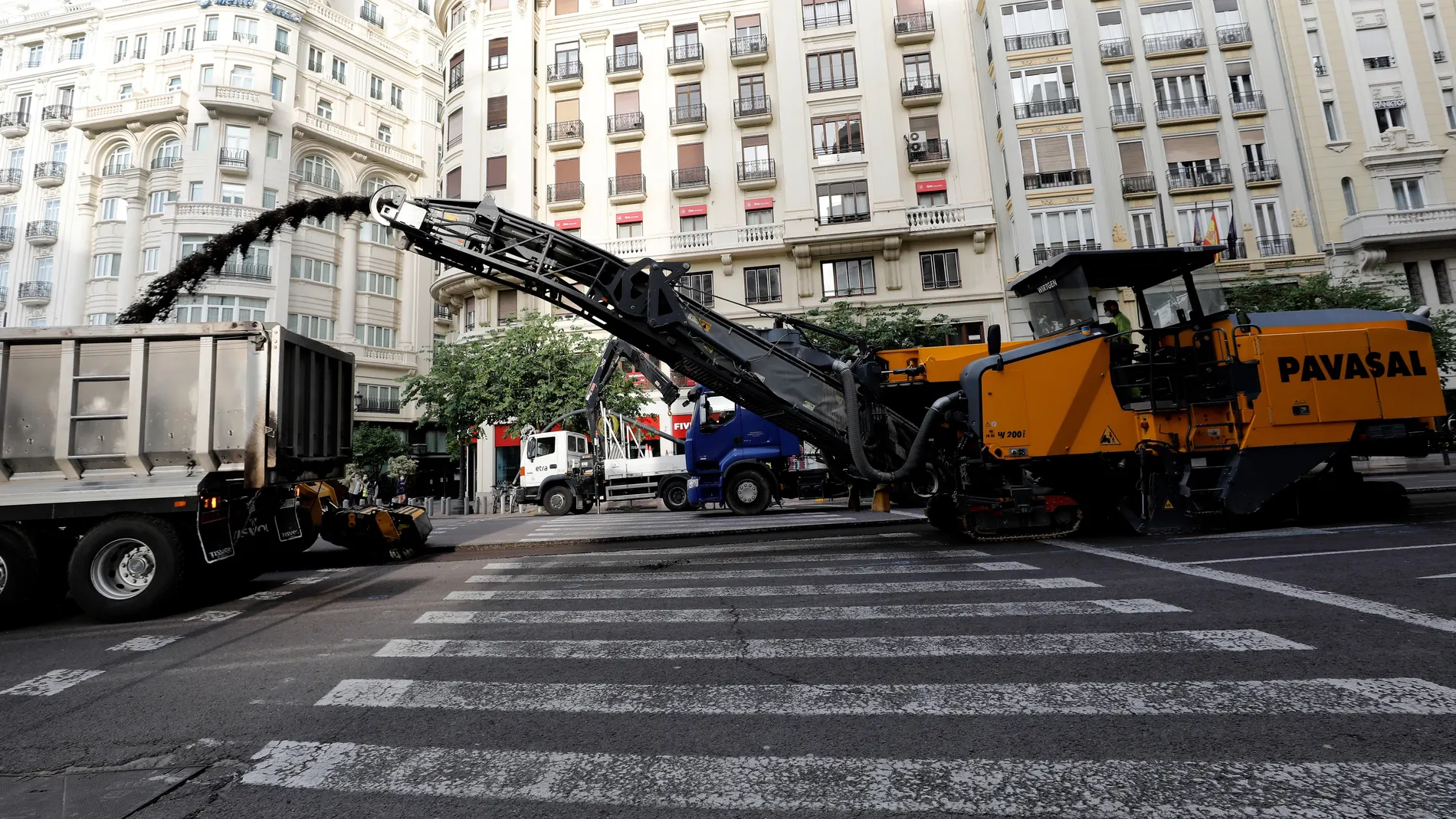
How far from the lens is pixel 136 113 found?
1508 inches

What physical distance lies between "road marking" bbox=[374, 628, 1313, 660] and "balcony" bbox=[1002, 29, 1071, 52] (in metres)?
30.2

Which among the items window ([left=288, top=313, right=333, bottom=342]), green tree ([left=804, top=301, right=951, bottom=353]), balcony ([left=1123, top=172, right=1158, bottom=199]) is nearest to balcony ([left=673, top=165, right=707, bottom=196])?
green tree ([left=804, top=301, right=951, bottom=353])

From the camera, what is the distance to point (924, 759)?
9.03 feet

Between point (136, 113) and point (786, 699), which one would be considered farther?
point (136, 113)

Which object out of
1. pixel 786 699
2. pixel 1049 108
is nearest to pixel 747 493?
pixel 786 699

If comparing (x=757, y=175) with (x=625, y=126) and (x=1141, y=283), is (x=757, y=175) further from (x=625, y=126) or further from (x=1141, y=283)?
(x=1141, y=283)

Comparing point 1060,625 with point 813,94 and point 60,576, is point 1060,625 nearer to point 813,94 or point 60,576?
point 60,576

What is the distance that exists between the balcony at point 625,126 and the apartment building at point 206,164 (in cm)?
1748

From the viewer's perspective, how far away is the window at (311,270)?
37.6 meters

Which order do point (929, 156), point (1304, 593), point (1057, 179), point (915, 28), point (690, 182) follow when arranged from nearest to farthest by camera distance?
point (1304, 593) → point (1057, 179) → point (929, 156) → point (915, 28) → point (690, 182)

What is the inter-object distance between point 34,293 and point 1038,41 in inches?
2130

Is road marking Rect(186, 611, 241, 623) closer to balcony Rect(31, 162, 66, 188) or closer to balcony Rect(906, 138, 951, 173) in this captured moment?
Answer: balcony Rect(906, 138, 951, 173)

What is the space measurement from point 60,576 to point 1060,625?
885 centimetres

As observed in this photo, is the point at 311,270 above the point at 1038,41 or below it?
below
